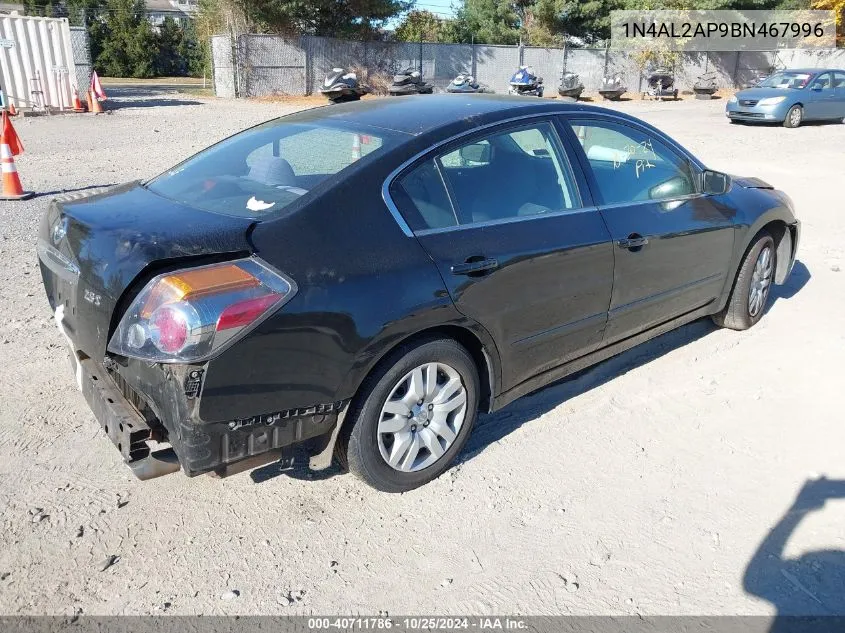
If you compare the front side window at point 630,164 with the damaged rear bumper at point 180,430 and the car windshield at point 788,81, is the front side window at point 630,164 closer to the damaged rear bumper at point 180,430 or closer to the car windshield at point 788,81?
the damaged rear bumper at point 180,430

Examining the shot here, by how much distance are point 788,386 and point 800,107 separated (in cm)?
1814

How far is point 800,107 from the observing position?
19500 mm

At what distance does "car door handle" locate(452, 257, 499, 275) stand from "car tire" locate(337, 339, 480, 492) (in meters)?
0.32

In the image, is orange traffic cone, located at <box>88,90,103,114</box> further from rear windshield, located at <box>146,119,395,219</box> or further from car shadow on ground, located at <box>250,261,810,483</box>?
car shadow on ground, located at <box>250,261,810,483</box>

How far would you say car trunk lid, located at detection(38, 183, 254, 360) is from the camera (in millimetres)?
2648

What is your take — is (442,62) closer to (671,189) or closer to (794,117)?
(794,117)

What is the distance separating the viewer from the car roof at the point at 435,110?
11.4ft

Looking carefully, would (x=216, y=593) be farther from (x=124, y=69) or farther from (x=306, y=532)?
(x=124, y=69)

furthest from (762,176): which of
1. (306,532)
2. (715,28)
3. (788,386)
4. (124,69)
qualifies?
(124,69)

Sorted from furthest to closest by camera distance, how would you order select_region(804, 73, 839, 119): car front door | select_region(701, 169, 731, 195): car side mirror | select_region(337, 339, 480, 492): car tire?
select_region(804, 73, 839, 119): car front door
select_region(701, 169, 731, 195): car side mirror
select_region(337, 339, 480, 492): car tire

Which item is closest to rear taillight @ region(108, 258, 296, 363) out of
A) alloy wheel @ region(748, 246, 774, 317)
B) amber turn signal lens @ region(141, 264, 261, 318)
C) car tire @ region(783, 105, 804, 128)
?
amber turn signal lens @ region(141, 264, 261, 318)

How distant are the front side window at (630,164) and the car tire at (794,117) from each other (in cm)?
1745

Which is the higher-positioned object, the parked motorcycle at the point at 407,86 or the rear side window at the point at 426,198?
the rear side window at the point at 426,198

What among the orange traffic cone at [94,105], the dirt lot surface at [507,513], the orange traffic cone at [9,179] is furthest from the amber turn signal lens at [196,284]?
the orange traffic cone at [94,105]
